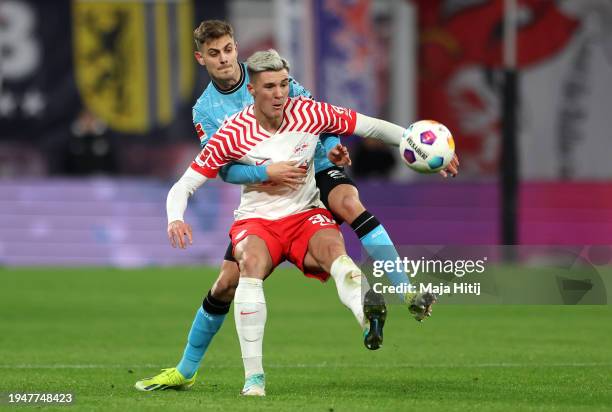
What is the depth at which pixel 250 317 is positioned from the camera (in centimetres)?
873

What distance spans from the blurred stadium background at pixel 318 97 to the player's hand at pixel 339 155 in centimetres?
1032

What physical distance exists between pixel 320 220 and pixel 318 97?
41.6 ft

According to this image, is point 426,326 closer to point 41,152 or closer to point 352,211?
point 352,211

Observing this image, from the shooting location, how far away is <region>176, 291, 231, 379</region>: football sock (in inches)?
367

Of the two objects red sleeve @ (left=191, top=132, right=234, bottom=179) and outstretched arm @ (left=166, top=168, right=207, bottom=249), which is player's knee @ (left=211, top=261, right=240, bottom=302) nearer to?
outstretched arm @ (left=166, top=168, right=207, bottom=249)

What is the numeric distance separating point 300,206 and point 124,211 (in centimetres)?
1192

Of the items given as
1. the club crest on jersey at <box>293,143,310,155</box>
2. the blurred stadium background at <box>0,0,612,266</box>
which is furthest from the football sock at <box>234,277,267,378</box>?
the blurred stadium background at <box>0,0,612,266</box>

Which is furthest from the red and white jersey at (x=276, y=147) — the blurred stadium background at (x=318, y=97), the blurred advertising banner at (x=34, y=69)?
the blurred advertising banner at (x=34, y=69)

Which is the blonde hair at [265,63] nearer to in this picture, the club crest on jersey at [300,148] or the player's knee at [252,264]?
the club crest on jersey at [300,148]

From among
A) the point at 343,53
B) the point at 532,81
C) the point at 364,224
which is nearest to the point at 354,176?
the point at 343,53

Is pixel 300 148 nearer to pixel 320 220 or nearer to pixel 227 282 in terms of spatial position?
pixel 320 220

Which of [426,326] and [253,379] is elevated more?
[253,379]

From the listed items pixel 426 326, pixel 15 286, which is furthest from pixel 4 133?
pixel 426 326

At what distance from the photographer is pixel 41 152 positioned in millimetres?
25516
